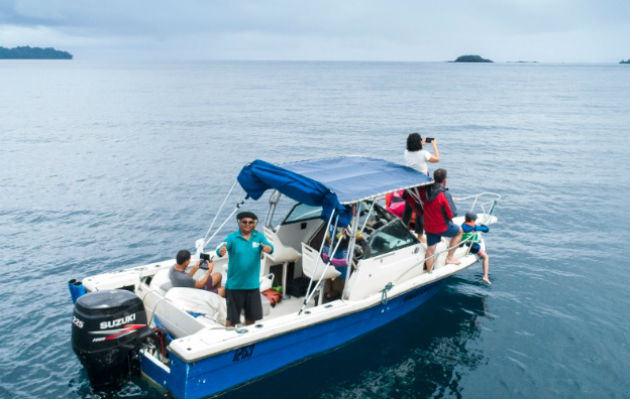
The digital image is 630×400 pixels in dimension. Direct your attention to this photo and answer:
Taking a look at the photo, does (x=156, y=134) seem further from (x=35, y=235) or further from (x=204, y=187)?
(x=35, y=235)

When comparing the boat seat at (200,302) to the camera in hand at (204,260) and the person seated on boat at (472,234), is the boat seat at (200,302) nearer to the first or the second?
the camera in hand at (204,260)

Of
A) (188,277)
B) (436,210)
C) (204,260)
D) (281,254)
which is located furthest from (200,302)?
(436,210)

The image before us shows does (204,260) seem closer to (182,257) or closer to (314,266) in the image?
(182,257)

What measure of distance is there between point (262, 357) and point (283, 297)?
191 cm

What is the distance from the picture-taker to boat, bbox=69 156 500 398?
6.62 metres

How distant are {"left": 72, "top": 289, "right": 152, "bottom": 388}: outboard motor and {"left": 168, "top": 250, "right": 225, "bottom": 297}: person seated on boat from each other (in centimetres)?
119

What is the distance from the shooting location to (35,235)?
1494 centimetres

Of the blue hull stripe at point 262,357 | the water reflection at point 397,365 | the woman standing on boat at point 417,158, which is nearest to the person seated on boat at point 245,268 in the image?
the blue hull stripe at point 262,357

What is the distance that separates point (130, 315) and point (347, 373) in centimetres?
372

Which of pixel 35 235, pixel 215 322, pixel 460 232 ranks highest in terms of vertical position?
pixel 460 232

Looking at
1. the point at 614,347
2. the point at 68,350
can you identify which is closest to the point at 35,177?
the point at 68,350

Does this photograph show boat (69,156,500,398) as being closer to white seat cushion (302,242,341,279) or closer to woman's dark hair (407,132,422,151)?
white seat cushion (302,242,341,279)

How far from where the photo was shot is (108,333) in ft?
21.4

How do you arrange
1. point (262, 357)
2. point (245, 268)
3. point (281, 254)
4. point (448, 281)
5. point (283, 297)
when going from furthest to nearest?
point (448, 281) < point (283, 297) < point (281, 254) < point (262, 357) < point (245, 268)
